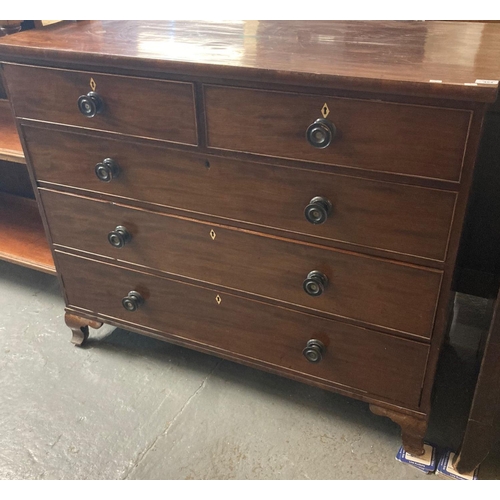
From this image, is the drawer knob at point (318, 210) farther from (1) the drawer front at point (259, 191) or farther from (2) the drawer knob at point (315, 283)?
(2) the drawer knob at point (315, 283)

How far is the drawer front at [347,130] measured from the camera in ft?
2.89

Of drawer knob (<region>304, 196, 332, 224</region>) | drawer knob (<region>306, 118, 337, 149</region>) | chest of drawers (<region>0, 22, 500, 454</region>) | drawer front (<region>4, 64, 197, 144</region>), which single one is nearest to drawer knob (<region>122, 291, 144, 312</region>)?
chest of drawers (<region>0, 22, 500, 454</region>)

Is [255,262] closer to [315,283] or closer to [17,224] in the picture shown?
[315,283]

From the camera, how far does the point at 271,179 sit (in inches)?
41.5

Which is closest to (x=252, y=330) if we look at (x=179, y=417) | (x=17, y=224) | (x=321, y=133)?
(x=179, y=417)

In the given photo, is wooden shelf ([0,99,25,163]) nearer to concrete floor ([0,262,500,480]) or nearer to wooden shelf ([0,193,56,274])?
wooden shelf ([0,193,56,274])

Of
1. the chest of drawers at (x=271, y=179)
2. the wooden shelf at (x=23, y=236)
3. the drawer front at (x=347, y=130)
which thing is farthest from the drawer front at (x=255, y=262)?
the wooden shelf at (x=23, y=236)

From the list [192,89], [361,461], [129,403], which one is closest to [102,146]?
[192,89]

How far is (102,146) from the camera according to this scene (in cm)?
120

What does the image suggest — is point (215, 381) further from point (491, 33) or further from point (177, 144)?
point (491, 33)

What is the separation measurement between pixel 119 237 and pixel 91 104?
1.07ft

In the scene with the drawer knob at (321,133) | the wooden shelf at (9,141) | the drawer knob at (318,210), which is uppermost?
the drawer knob at (321,133)

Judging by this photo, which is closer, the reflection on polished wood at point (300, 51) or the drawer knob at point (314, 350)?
the reflection on polished wood at point (300, 51)

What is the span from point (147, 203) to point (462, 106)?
0.70 metres
